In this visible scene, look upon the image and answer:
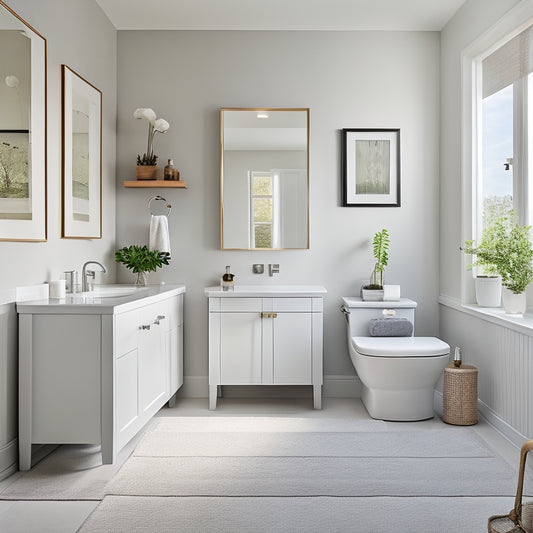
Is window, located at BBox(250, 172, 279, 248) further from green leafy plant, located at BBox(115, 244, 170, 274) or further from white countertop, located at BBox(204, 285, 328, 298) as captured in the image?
green leafy plant, located at BBox(115, 244, 170, 274)

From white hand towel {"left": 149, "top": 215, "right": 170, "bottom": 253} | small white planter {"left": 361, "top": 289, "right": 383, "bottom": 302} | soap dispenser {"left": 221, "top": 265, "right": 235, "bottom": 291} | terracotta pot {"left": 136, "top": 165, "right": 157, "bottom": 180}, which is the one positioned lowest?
small white planter {"left": 361, "top": 289, "right": 383, "bottom": 302}

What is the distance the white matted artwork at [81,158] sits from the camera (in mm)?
3025

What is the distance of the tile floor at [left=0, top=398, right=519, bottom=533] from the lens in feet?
6.87

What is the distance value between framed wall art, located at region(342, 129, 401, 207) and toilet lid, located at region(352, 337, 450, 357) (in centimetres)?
107

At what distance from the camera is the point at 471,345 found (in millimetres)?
3439

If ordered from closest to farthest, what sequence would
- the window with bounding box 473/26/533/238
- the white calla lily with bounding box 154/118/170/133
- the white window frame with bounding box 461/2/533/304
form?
1. the window with bounding box 473/26/533/238
2. the white window frame with bounding box 461/2/533/304
3. the white calla lily with bounding box 154/118/170/133

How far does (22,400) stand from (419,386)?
7.00ft

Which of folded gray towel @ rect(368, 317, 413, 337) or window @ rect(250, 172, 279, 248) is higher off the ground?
window @ rect(250, 172, 279, 248)

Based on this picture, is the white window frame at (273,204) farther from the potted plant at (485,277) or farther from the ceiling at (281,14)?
the potted plant at (485,277)

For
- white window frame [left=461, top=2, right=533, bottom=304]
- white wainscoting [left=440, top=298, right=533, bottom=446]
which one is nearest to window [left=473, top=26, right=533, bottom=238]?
white window frame [left=461, top=2, right=533, bottom=304]

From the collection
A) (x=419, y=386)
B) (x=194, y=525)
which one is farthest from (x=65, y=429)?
(x=419, y=386)

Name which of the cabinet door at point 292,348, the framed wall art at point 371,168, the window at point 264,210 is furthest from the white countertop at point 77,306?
the framed wall art at point 371,168

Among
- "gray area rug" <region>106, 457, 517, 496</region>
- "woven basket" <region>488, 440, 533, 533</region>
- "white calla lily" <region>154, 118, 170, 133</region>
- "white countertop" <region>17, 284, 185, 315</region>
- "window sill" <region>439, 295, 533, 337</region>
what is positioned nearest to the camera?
"woven basket" <region>488, 440, 533, 533</region>


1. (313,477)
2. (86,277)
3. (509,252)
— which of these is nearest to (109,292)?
(86,277)
